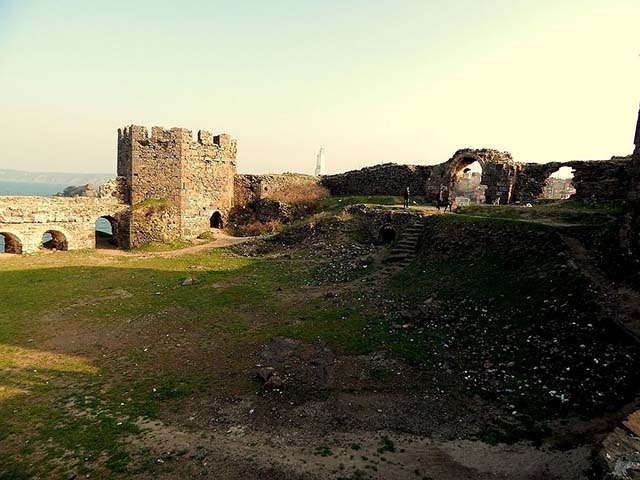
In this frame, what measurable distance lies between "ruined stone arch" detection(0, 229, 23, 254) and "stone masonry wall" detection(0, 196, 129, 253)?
2.7 inches

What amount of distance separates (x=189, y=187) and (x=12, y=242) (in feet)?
34.6

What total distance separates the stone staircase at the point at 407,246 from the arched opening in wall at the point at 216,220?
53.7 ft

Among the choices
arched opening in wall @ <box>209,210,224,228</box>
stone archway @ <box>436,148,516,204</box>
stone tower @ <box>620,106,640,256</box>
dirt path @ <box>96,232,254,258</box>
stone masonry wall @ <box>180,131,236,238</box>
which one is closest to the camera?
stone tower @ <box>620,106,640,256</box>

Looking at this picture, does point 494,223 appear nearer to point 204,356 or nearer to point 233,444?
point 204,356

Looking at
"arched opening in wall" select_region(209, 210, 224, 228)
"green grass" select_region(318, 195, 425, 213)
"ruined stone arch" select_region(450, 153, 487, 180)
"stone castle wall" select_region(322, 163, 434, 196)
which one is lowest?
"arched opening in wall" select_region(209, 210, 224, 228)

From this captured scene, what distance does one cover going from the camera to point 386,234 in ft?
70.2

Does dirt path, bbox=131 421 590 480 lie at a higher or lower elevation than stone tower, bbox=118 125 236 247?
lower

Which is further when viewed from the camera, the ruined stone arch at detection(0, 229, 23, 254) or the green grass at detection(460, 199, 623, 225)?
the ruined stone arch at detection(0, 229, 23, 254)

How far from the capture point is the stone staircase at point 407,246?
56.1 feet

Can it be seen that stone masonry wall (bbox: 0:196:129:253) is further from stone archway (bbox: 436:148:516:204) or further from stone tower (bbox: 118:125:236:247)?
stone archway (bbox: 436:148:516:204)

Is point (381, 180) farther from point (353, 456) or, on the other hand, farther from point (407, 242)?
point (353, 456)

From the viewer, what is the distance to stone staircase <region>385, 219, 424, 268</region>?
17.1 meters

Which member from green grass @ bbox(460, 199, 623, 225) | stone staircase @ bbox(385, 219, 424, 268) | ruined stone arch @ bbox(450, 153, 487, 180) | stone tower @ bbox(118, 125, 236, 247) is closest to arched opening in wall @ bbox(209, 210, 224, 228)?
stone tower @ bbox(118, 125, 236, 247)

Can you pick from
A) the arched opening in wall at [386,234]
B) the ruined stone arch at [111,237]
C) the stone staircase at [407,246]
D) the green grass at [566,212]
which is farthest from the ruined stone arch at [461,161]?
the ruined stone arch at [111,237]
